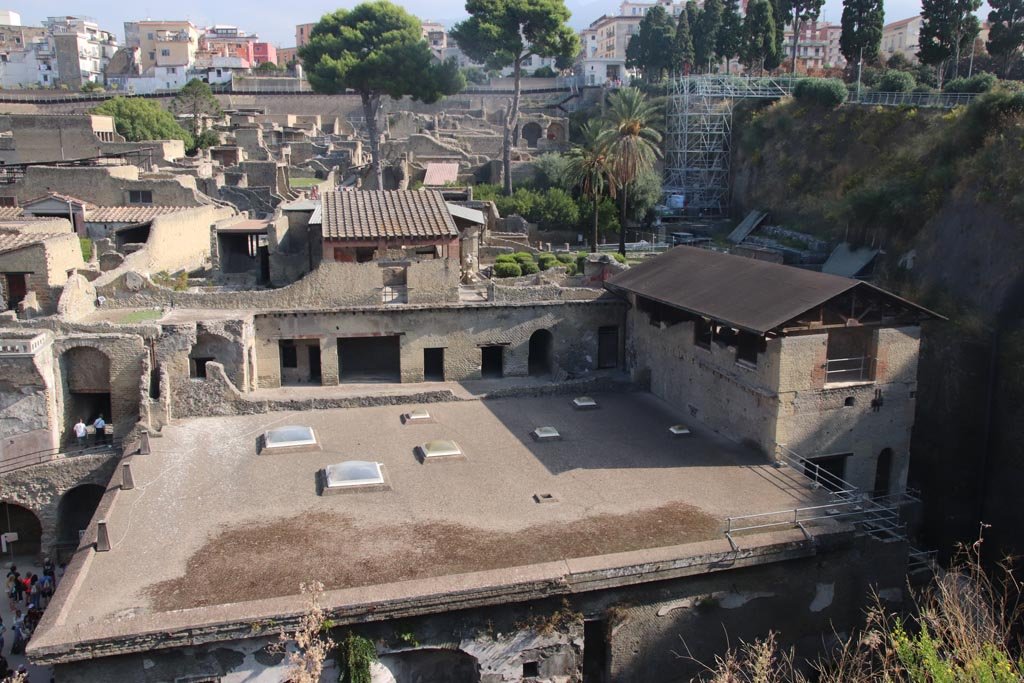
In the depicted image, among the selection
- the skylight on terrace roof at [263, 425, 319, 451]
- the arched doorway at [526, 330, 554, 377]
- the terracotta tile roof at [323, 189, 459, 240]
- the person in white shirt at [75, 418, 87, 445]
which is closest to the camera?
the skylight on terrace roof at [263, 425, 319, 451]

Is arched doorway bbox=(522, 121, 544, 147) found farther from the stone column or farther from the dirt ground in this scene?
the dirt ground

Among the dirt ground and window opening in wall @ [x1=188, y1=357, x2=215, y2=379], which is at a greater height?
window opening in wall @ [x1=188, y1=357, x2=215, y2=379]

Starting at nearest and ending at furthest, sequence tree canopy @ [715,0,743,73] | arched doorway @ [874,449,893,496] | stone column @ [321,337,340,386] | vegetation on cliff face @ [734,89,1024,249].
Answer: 1. arched doorway @ [874,449,893,496]
2. stone column @ [321,337,340,386]
3. vegetation on cliff face @ [734,89,1024,249]
4. tree canopy @ [715,0,743,73]

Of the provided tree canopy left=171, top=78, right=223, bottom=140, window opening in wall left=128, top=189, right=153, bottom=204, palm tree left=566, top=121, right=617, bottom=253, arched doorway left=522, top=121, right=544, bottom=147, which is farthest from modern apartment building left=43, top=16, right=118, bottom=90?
palm tree left=566, top=121, right=617, bottom=253

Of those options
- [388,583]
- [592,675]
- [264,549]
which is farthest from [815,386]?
[264,549]

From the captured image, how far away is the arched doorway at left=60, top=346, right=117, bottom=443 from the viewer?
80.0 ft

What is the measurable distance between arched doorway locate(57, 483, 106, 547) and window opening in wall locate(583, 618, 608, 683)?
1389 cm

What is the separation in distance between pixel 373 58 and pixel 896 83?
30686mm

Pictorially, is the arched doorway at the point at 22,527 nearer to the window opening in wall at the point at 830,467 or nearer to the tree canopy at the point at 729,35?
the window opening in wall at the point at 830,467

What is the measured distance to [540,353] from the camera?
3105cm

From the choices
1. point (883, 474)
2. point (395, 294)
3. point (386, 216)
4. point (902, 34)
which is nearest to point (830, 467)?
point (883, 474)

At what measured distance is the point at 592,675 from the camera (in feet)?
57.6

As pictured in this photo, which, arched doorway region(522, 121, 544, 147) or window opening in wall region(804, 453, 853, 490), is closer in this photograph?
window opening in wall region(804, 453, 853, 490)

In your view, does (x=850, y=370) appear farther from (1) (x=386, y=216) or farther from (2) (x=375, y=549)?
(1) (x=386, y=216)
